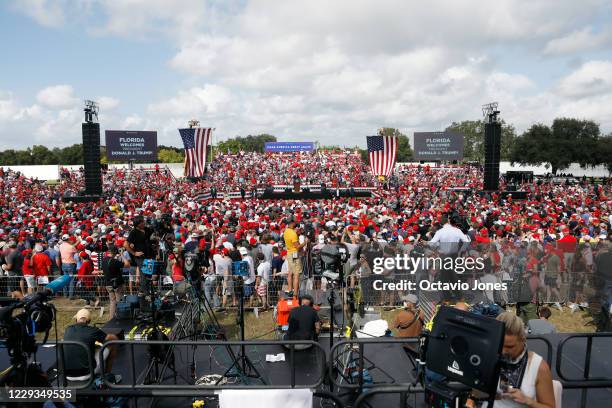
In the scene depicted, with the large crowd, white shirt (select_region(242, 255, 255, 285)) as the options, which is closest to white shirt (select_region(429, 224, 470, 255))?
the large crowd

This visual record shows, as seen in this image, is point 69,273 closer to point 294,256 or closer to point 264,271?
point 264,271

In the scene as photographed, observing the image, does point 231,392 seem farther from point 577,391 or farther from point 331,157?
point 331,157

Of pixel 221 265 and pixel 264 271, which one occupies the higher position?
pixel 221 265

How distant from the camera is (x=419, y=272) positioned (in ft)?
27.7

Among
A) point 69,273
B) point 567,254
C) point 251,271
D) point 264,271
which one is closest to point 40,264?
point 69,273

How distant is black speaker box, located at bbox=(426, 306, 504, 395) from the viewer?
2.39 metres

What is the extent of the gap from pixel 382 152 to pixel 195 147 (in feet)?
38.0

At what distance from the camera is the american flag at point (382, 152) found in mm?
24578

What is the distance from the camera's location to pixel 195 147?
26000 millimetres

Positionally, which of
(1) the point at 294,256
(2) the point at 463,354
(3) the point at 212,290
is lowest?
(3) the point at 212,290

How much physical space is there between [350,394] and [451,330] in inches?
122

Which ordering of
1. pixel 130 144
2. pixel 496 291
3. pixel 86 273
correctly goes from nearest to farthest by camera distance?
1. pixel 496 291
2. pixel 86 273
3. pixel 130 144

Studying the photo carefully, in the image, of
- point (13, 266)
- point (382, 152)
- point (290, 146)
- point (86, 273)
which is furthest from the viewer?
point (290, 146)

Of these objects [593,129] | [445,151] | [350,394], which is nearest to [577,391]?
[350,394]
